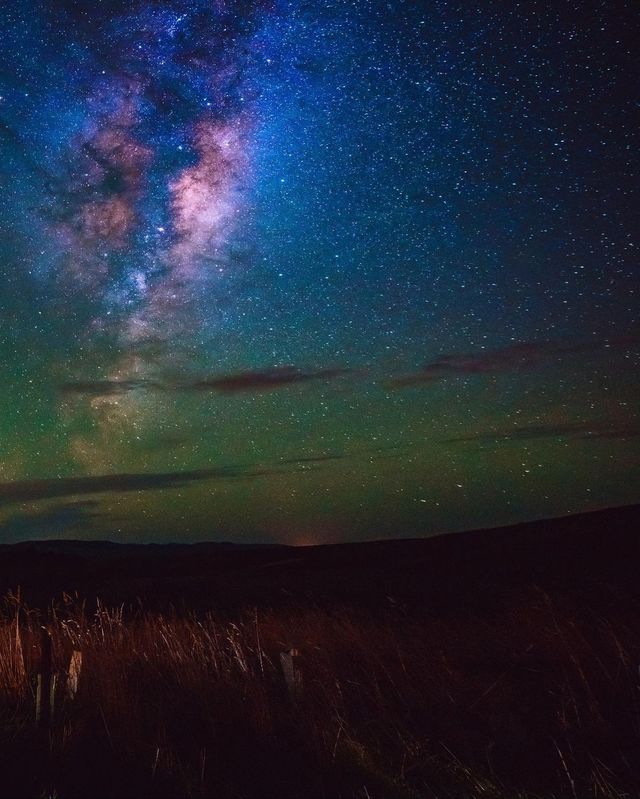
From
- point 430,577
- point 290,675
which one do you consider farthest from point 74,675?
point 430,577

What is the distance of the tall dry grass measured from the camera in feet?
15.0

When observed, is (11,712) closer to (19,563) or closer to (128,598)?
(128,598)

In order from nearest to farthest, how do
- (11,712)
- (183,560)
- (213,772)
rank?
(213,772) → (11,712) → (183,560)

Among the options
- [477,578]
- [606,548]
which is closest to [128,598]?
[477,578]

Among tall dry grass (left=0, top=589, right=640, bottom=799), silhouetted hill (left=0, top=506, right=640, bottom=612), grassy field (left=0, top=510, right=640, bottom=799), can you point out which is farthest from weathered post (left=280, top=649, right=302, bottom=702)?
silhouetted hill (left=0, top=506, right=640, bottom=612)

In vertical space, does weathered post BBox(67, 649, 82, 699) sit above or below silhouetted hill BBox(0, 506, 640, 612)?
above

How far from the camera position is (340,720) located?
5.45 metres

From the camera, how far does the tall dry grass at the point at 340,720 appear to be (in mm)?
4582

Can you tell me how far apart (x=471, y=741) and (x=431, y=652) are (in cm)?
215

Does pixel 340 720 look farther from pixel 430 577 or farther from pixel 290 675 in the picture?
pixel 430 577

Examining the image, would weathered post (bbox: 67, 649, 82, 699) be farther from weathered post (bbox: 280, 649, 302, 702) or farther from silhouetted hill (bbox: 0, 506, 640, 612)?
Answer: silhouetted hill (bbox: 0, 506, 640, 612)

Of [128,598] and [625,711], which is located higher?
[625,711]

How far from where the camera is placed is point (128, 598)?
2605 centimetres

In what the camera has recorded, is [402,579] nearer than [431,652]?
No
